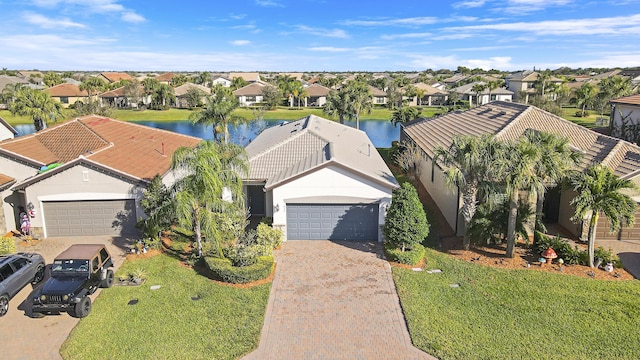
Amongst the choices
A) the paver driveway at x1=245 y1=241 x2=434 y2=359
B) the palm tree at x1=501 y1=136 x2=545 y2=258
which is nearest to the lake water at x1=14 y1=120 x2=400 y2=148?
the paver driveway at x1=245 y1=241 x2=434 y2=359

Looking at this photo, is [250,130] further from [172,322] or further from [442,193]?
[172,322]

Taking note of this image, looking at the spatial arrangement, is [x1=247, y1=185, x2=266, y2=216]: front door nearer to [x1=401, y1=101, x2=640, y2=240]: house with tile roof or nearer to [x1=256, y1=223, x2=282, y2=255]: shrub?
[x1=256, y1=223, x2=282, y2=255]: shrub

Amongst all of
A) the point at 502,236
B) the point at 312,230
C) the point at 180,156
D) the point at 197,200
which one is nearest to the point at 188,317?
the point at 197,200

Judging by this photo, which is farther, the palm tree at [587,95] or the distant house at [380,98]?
the distant house at [380,98]

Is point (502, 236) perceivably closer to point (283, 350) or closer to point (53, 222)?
point (283, 350)

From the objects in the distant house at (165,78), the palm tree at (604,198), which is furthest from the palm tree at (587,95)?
the distant house at (165,78)

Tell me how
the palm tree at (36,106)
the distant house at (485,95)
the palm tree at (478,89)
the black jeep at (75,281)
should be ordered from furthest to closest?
the distant house at (485,95) → the palm tree at (478,89) → the palm tree at (36,106) → the black jeep at (75,281)

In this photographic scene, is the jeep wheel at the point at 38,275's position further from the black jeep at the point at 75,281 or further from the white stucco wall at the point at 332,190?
the white stucco wall at the point at 332,190
